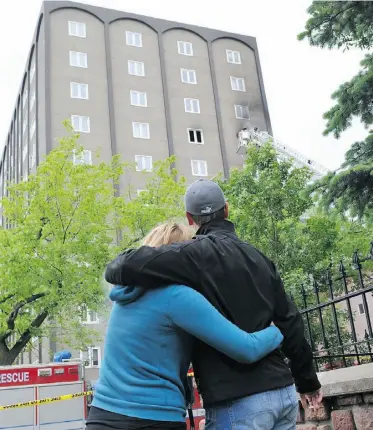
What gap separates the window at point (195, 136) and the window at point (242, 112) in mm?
3753

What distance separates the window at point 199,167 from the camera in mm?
35491

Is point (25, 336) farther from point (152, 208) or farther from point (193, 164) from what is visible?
point (193, 164)

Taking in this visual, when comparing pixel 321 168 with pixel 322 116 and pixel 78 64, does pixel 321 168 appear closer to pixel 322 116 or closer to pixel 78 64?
pixel 78 64

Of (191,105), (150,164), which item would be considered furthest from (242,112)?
(150,164)

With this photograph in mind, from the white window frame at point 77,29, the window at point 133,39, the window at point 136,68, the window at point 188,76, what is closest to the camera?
the white window frame at point 77,29

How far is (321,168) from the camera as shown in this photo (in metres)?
35.1

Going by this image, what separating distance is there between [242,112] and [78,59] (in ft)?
41.9

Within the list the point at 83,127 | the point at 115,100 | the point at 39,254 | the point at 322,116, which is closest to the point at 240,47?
the point at 115,100

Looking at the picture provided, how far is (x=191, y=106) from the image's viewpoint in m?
37.7

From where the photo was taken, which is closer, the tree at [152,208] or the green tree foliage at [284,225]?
the tree at [152,208]

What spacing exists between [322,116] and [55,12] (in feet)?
106

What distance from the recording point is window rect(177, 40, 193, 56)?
129 ft

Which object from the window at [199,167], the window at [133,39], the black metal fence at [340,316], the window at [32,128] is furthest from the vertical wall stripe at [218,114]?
the black metal fence at [340,316]

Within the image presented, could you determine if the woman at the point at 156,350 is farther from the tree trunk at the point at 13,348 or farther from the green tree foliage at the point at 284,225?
the green tree foliage at the point at 284,225
